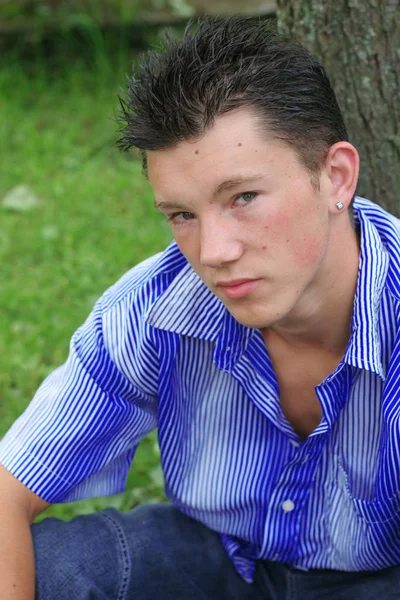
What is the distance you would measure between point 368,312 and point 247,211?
37 cm

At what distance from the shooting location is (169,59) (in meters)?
2.09

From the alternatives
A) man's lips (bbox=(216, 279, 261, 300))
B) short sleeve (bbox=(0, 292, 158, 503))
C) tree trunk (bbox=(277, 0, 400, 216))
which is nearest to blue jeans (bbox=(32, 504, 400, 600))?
short sleeve (bbox=(0, 292, 158, 503))

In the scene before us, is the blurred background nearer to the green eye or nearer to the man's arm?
the man's arm

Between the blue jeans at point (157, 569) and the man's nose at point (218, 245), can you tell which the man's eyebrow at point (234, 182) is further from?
the blue jeans at point (157, 569)

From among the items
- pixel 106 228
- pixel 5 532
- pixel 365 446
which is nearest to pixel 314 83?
pixel 365 446

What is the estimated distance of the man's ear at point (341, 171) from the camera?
83.5 inches

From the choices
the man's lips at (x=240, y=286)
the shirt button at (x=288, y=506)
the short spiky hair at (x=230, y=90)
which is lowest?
the shirt button at (x=288, y=506)

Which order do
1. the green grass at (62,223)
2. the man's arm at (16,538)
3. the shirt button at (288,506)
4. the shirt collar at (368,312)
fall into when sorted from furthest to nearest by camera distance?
the green grass at (62,223) → the shirt button at (288,506) → the man's arm at (16,538) → the shirt collar at (368,312)

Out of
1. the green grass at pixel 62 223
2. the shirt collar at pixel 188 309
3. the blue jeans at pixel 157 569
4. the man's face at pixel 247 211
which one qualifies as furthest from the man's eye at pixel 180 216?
the green grass at pixel 62 223

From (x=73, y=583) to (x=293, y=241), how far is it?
105 cm

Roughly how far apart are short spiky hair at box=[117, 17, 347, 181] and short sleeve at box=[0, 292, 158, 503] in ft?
1.85

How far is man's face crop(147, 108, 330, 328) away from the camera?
6.47 ft

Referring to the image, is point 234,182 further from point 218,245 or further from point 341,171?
point 341,171

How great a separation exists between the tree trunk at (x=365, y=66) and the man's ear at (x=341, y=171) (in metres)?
0.76
